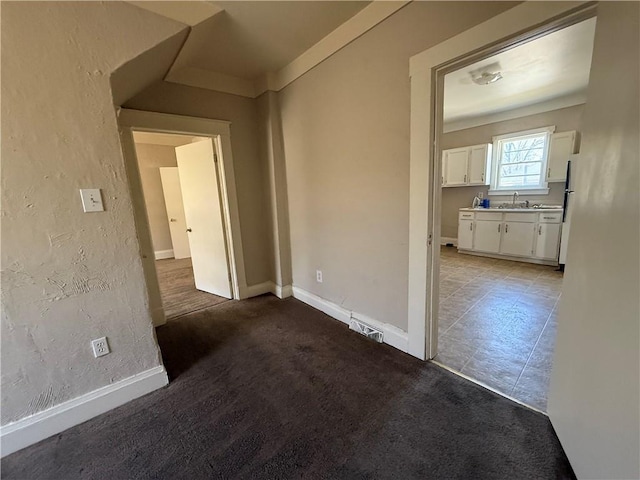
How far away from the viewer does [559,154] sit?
171 inches

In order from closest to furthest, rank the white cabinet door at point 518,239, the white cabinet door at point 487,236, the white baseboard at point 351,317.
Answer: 1. the white baseboard at point 351,317
2. the white cabinet door at point 518,239
3. the white cabinet door at point 487,236

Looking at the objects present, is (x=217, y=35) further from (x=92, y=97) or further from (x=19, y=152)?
(x=19, y=152)

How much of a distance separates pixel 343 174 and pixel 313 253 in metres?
0.97

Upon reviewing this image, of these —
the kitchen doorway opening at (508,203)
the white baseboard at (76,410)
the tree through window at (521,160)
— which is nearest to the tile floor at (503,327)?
the kitchen doorway opening at (508,203)

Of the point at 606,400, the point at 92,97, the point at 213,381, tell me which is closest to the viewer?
the point at 606,400

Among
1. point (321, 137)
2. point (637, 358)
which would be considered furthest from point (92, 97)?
point (637, 358)

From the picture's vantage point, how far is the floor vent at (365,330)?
2282 millimetres

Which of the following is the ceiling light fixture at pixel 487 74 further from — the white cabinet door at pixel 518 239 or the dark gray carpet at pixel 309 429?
the dark gray carpet at pixel 309 429

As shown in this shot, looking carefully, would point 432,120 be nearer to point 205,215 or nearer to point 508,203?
point 205,215

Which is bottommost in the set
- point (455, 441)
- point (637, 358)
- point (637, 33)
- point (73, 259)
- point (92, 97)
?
point (455, 441)

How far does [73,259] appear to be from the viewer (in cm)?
150

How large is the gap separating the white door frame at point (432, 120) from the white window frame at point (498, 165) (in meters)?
4.12

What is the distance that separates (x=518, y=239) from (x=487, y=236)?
1.57 feet

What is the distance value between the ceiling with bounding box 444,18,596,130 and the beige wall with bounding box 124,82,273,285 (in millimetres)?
2522
